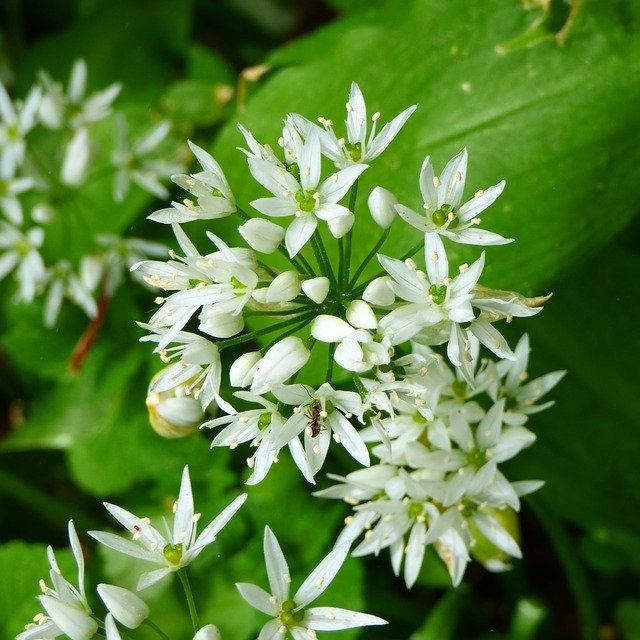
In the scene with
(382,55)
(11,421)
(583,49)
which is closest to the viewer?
(583,49)

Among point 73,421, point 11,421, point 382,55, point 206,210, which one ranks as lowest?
point 11,421

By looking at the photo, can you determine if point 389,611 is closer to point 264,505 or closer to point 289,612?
point 264,505

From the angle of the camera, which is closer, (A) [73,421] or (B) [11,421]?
(A) [73,421]

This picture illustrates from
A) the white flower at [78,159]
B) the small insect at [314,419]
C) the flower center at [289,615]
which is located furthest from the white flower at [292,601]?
the white flower at [78,159]

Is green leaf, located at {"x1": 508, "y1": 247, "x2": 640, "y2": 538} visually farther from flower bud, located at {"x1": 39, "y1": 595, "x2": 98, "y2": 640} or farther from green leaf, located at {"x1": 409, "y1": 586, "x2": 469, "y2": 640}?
flower bud, located at {"x1": 39, "y1": 595, "x2": 98, "y2": 640}

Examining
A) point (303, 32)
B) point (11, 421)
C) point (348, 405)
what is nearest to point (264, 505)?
point (348, 405)
